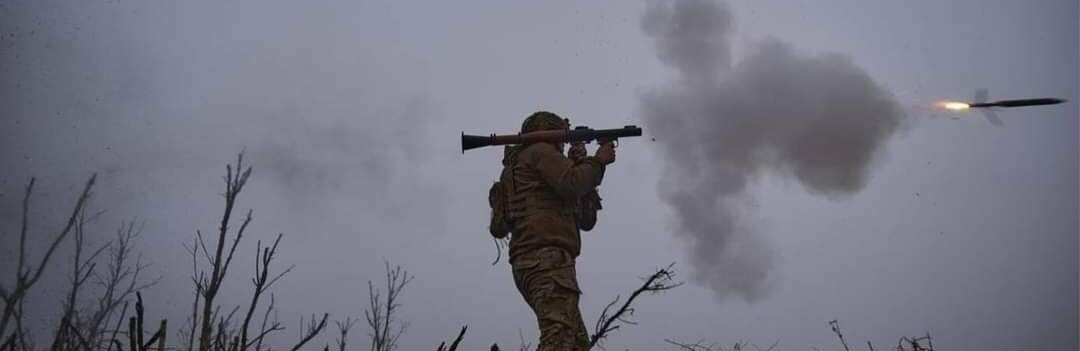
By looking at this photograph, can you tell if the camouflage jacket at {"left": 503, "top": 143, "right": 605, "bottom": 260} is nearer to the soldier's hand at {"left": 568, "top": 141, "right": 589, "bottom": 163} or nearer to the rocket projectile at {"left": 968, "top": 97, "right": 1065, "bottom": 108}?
the soldier's hand at {"left": 568, "top": 141, "right": 589, "bottom": 163}

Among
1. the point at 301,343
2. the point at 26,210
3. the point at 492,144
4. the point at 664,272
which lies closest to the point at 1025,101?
the point at 664,272

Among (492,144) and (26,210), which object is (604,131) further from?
(26,210)

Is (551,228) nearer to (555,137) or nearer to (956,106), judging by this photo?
(555,137)

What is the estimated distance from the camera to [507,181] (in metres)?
7.26

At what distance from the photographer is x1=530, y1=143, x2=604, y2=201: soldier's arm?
6715 millimetres

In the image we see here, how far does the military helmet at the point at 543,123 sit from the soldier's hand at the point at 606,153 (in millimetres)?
694

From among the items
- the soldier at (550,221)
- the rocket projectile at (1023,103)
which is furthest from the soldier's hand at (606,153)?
the rocket projectile at (1023,103)

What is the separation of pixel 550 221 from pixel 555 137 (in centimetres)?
96

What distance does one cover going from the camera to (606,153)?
23.2ft

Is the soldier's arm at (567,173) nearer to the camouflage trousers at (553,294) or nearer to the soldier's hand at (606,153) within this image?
the soldier's hand at (606,153)

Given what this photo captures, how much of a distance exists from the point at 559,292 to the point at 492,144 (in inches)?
76.1

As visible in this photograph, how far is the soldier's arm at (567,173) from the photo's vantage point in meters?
6.71

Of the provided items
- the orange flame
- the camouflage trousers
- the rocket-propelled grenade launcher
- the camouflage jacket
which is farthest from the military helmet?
the orange flame

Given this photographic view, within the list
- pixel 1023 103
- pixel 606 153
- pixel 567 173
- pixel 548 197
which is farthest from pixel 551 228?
pixel 1023 103
